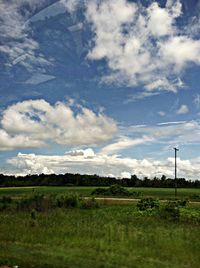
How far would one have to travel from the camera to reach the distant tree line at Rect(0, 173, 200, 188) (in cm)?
12000

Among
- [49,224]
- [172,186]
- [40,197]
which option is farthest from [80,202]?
[172,186]

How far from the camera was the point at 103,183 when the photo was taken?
125 m

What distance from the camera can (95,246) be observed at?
17.4 m

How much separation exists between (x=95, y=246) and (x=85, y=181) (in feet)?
360

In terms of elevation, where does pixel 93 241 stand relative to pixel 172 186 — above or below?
below

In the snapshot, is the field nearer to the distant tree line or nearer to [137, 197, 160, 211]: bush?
[137, 197, 160, 211]: bush

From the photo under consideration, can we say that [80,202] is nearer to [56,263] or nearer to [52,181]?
[56,263]

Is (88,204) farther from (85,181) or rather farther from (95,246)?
(85,181)

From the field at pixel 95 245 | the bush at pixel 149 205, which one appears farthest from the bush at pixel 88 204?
the field at pixel 95 245

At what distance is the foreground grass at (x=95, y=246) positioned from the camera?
14.5 m

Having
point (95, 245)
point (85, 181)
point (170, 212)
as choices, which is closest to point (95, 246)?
point (95, 245)

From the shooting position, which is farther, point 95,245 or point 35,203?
point 35,203

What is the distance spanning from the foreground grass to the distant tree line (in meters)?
96.3

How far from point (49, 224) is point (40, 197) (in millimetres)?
16736
